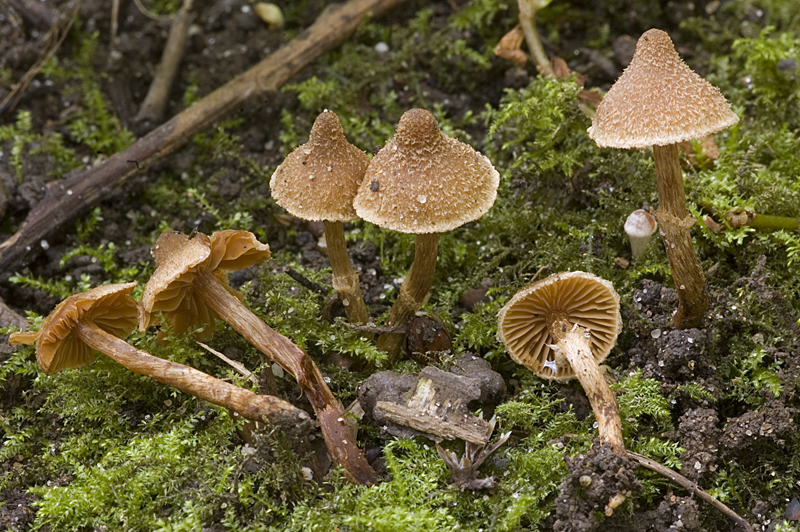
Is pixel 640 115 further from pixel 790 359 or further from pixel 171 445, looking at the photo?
pixel 171 445

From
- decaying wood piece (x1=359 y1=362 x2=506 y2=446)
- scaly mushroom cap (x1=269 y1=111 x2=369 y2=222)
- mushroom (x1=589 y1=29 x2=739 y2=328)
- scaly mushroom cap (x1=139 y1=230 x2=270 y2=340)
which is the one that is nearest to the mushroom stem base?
decaying wood piece (x1=359 y1=362 x2=506 y2=446)

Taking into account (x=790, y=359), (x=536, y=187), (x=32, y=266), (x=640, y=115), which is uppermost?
Result: (x=640, y=115)

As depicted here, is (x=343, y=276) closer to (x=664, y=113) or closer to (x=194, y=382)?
(x=194, y=382)

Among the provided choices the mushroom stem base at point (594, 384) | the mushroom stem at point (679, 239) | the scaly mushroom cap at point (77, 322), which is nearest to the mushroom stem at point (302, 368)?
the scaly mushroom cap at point (77, 322)

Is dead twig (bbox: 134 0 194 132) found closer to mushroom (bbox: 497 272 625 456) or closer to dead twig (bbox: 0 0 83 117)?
dead twig (bbox: 0 0 83 117)

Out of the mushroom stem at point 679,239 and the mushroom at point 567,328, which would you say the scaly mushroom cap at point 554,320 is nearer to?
the mushroom at point 567,328

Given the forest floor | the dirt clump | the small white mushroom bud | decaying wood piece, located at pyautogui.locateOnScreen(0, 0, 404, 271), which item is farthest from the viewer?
decaying wood piece, located at pyautogui.locateOnScreen(0, 0, 404, 271)

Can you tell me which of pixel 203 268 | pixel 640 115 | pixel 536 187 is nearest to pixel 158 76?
pixel 203 268
